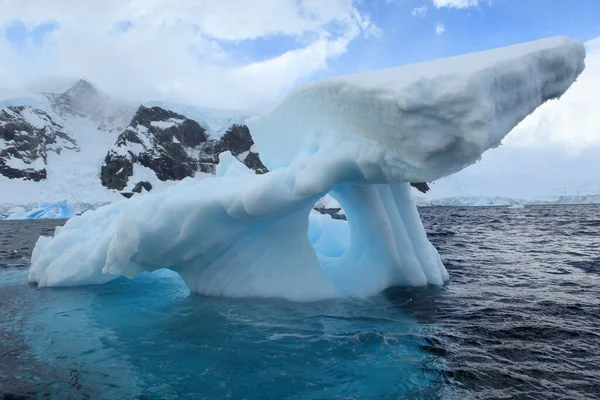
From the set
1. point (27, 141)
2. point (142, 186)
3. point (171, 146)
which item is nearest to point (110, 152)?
point (142, 186)

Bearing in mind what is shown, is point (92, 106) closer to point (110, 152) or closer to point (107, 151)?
point (107, 151)

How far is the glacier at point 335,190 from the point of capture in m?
4.87

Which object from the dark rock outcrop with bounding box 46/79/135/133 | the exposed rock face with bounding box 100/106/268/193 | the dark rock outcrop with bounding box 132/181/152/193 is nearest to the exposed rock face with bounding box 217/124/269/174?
the exposed rock face with bounding box 100/106/268/193

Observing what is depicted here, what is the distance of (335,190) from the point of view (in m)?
8.25

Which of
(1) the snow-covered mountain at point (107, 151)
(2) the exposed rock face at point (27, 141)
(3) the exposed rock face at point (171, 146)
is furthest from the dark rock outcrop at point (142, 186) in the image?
(2) the exposed rock face at point (27, 141)

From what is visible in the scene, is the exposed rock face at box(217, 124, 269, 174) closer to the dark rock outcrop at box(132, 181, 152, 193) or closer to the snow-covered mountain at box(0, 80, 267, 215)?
the snow-covered mountain at box(0, 80, 267, 215)

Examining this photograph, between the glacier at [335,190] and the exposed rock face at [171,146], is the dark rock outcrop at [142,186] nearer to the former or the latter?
the exposed rock face at [171,146]

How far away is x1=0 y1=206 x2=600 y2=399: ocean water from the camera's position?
4062 millimetres

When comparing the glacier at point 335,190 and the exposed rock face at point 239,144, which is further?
the exposed rock face at point 239,144

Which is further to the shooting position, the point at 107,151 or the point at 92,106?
the point at 92,106

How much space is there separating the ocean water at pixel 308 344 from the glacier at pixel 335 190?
0.59 m

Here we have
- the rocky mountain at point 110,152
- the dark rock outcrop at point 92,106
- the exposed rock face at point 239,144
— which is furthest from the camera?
the dark rock outcrop at point 92,106

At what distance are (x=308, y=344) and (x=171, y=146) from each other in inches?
4303

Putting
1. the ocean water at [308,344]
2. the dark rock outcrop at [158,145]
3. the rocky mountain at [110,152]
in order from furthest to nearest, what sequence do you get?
the dark rock outcrop at [158,145]
the rocky mountain at [110,152]
the ocean water at [308,344]
